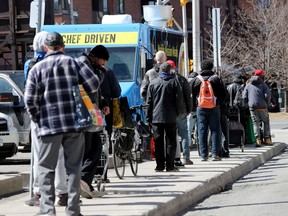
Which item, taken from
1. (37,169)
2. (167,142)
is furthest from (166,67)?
(37,169)

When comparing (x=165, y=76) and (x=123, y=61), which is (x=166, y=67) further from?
(x=123, y=61)

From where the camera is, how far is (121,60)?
76.6ft

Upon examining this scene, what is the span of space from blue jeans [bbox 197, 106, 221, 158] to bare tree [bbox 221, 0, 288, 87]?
44.9 meters

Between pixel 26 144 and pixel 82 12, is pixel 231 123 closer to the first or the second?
pixel 26 144

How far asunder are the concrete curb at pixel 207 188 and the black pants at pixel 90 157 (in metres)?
1.03

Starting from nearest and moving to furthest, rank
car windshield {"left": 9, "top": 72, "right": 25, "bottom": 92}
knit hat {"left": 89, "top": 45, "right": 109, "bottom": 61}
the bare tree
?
knit hat {"left": 89, "top": 45, "right": 109, "bottom": 61}
car windshield {"left": 9, "top": 72, "right": 25, "bottom": 92}
the bare tree

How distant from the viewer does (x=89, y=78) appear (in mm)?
9789

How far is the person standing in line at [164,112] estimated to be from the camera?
1575 centimetres

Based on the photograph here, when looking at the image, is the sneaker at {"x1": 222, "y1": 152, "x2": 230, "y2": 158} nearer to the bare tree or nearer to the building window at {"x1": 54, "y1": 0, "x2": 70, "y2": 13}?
the building window at {"x1": 54, "y1": 0, "x2": 70, "y2": 13}

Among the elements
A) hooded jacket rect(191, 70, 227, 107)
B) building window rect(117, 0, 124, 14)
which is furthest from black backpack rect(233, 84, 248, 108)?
building window rect(117, 0, 124, 14)

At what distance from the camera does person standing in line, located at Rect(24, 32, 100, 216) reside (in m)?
9.44

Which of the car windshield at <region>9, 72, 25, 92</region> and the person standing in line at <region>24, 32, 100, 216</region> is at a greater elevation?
the car windshield at <region>9, 72, 25, 92</region>

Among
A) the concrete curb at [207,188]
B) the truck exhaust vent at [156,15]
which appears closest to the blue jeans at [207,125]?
the concrete curb at [207,188]

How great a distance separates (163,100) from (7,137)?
15.9 ft
